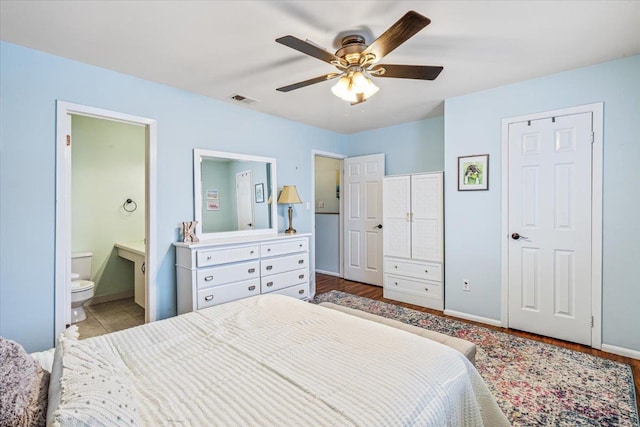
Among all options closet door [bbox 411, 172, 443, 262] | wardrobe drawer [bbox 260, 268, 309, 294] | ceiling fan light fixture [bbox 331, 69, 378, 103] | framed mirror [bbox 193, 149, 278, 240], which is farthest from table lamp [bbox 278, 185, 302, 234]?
ceiling fan light fixture [bbox 331, 69, 378, 103]

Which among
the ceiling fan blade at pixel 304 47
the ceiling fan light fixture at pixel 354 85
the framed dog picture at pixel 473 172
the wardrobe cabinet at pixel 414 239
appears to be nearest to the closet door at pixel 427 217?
the wardrobe cabinet at pixel 414 239

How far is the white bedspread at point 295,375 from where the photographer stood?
0.91 m

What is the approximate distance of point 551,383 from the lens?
2.07m

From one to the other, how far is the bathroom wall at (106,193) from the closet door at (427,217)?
3.78 m

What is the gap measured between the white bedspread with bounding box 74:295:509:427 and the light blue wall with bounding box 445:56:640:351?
6.92ft

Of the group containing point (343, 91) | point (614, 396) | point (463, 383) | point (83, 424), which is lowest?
point (614, 396)

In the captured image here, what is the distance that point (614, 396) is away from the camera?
1.93 m

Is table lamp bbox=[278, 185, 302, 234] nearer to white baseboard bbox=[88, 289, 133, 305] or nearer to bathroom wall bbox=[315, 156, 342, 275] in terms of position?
bathroom wall bbox=[315, 156, 342, 275]

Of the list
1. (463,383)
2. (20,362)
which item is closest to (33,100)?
(20,362)

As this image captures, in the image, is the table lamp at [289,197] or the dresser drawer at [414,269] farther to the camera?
the table lamp at [289,197]

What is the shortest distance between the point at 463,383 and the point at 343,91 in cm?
186

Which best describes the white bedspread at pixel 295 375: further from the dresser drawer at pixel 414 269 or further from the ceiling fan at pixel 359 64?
the dresser drawer at pixel 414 269

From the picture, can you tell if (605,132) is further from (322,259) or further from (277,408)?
(322,259)

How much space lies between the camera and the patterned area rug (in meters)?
1.75
